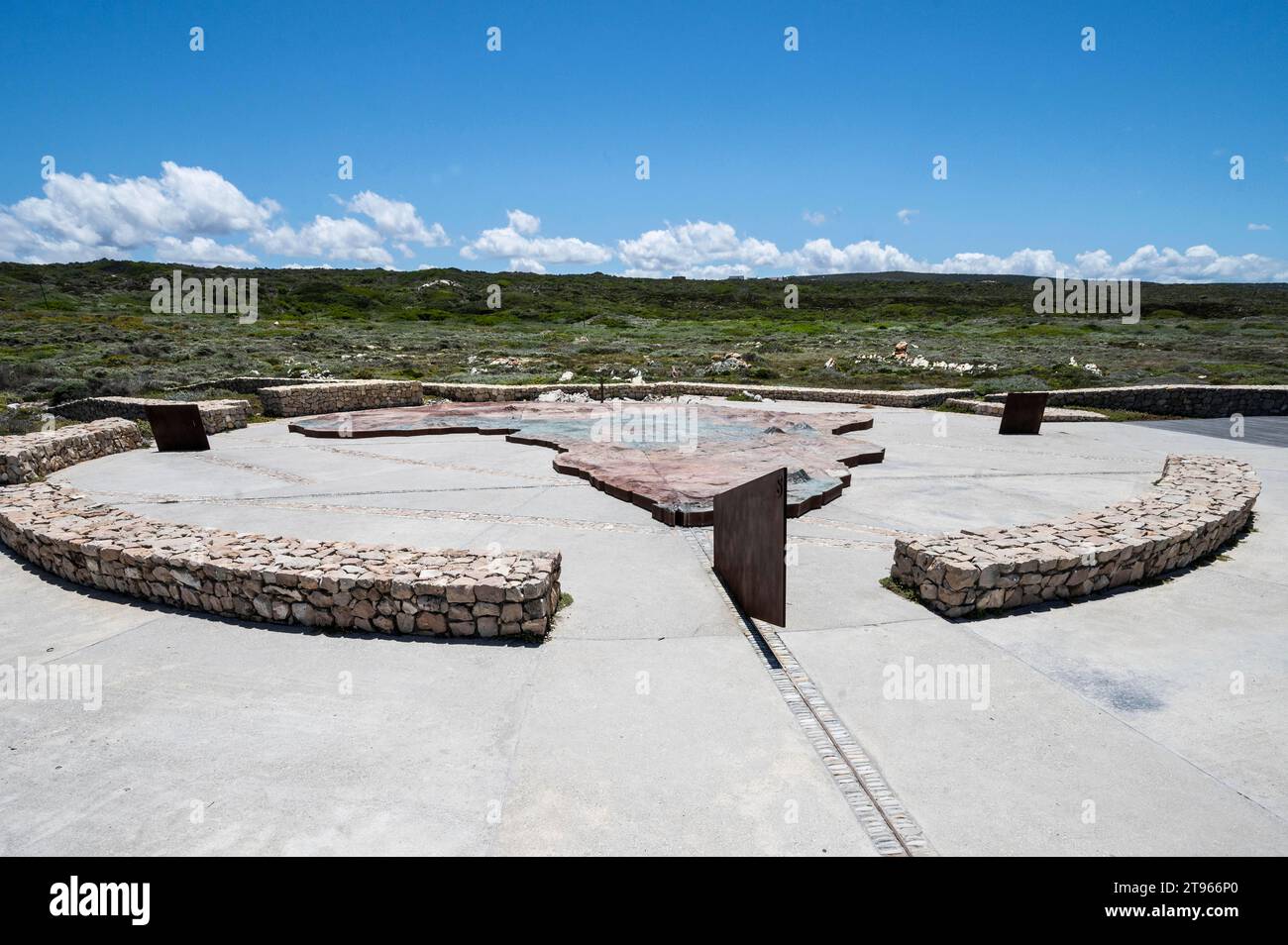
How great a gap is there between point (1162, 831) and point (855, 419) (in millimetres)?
13059

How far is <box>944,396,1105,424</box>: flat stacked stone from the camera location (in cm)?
1753

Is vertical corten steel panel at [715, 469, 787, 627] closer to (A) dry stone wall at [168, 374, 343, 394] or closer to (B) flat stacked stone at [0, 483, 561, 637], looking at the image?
(B) flat stacked stone at [0, 483, 561, 637]

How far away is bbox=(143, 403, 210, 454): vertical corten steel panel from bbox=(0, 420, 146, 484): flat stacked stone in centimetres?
85

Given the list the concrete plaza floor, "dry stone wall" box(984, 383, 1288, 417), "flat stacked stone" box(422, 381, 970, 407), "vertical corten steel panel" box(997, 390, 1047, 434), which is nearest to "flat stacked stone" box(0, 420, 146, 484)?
the concrete plaza floor

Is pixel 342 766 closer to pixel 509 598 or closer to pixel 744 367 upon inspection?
pixel 509 598

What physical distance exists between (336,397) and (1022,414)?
16959 mm

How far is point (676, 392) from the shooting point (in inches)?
874

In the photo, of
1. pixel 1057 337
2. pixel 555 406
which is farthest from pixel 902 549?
pixel 1057 337

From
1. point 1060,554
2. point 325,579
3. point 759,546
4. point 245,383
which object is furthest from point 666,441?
point 245,383

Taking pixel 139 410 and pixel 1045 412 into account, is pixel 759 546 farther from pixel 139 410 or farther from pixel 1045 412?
pixel 139 410

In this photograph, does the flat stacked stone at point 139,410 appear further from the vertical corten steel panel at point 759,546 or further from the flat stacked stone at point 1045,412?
the flat stacked stone at point 1045,412

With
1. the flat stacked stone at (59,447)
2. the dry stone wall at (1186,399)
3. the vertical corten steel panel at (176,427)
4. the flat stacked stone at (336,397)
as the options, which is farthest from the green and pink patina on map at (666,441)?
the dry stone wall at (1186,399)

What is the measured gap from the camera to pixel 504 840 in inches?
138

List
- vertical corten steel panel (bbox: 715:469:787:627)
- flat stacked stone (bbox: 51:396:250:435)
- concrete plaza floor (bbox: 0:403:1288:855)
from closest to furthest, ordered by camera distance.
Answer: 1. concrete plaza floor (bbox: 0:403:1288:855)
2. vertical corten steel panel (bbox: 715:469:787:627)
3. flat stacked stone (bbox: 51:396:250:435)
